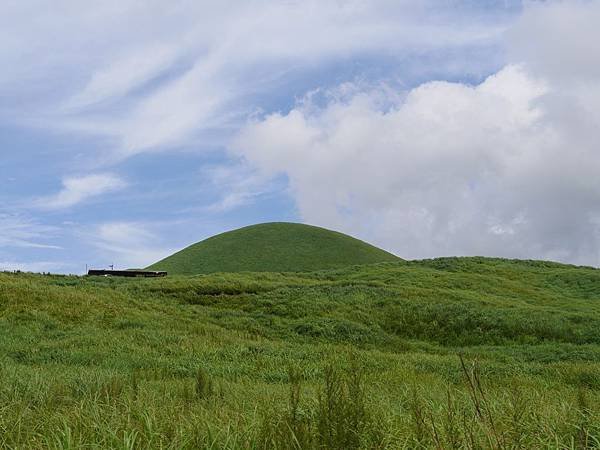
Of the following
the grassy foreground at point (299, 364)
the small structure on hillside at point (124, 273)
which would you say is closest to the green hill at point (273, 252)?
the small structure on hillside at point (124, 273)

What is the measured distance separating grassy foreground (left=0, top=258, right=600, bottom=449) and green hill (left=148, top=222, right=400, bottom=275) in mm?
27669

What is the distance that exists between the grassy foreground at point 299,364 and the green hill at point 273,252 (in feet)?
90.8

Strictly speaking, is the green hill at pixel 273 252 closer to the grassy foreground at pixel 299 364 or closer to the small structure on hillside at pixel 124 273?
the small structure on hillside at pixel 124 273

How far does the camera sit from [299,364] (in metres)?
14.8

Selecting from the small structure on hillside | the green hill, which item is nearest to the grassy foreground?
the small structure on hillside

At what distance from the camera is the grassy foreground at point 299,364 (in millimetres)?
4945

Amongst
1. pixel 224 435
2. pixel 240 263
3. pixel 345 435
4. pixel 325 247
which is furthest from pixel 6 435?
pixel 325 247

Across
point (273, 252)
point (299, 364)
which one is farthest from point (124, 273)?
point (299, 364)

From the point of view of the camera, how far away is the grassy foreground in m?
4.95

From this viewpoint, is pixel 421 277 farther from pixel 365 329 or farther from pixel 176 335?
pixel 176 335

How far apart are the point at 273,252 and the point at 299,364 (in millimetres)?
68409

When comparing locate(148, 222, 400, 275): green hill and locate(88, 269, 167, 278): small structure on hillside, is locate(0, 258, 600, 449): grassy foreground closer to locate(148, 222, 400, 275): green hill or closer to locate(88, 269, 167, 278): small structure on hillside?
locate(88, 269, 167, 278): small structure on hillside

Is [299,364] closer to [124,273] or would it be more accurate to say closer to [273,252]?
[124,273]

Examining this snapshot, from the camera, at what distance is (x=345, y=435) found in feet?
14.9
